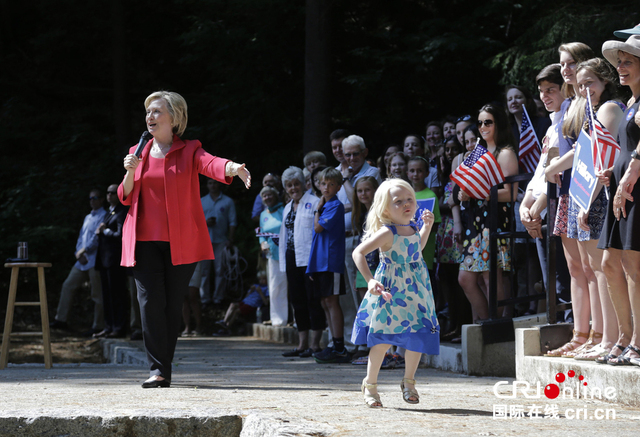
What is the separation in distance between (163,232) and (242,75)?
355 inches

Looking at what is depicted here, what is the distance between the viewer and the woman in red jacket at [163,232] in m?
5.10

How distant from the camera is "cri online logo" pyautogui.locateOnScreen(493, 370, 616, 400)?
4.25m

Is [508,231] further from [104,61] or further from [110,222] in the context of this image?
[104,61]

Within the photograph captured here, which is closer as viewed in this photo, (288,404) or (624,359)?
(288,404)

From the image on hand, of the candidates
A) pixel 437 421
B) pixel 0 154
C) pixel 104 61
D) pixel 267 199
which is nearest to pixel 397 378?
pixel 437 421

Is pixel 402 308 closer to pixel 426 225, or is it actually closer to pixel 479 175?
pixel 426 225

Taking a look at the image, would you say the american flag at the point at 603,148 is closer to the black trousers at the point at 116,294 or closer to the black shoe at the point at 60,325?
the black trousers at the point at 116,294

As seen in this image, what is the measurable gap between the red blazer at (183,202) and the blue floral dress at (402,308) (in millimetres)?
1490

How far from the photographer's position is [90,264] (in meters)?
12.0

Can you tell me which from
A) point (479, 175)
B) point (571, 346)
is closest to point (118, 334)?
point (479, 175)

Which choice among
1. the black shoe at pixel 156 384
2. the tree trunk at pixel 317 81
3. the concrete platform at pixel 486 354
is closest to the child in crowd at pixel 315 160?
the concrete platform at pixel 486 354

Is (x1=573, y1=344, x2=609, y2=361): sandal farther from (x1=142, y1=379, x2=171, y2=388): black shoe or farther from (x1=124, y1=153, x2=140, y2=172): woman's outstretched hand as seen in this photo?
(x1=124, y1=153, x2=140, y2=172): woman's outstretched hand

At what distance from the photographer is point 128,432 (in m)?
3.69

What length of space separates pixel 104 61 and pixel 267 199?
11.5 meters
